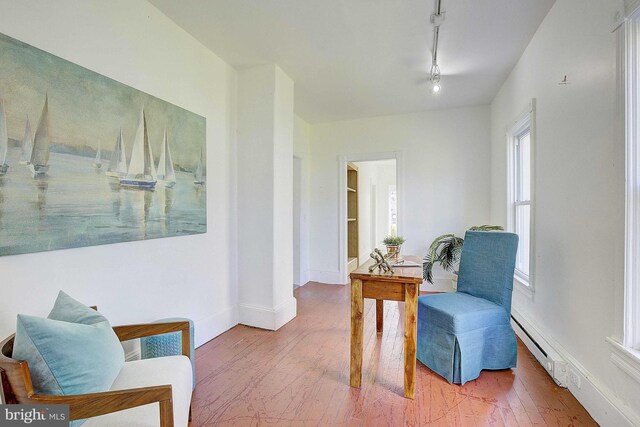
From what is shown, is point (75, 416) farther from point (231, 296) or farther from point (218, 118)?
point (218, 118)

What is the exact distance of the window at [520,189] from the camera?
9.96ft

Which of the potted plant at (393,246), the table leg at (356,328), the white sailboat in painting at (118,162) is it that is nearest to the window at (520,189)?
the potted plant at (393,246)

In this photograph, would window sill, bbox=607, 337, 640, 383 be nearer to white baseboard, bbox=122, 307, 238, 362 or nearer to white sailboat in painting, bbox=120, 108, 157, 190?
white baseboard, bbox=122, 307, 238, 362

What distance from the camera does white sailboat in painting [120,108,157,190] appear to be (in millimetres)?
2053

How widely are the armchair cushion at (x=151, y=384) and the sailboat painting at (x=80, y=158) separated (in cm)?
85

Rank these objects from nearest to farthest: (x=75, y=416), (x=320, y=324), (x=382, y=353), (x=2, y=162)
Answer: (x=75, y=416) → (x=2, y=162) → (x=382, y=353) → (x=320, y=324)

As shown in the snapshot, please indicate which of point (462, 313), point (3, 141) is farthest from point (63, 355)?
point (462, 313)

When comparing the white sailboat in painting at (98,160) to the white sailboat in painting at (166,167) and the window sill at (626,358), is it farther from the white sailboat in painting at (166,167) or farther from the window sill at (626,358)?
the window sill at (626,358)

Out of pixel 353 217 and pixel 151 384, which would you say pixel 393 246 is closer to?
pixel 151 384

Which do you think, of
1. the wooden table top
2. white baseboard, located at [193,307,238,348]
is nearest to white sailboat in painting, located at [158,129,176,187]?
white baseboard, located at [193,307,238,348]

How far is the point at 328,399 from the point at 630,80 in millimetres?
2429

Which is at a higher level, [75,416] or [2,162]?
[2,162]

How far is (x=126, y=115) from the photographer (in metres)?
2.02

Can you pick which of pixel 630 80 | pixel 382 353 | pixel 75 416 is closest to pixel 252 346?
pixel 382 353
